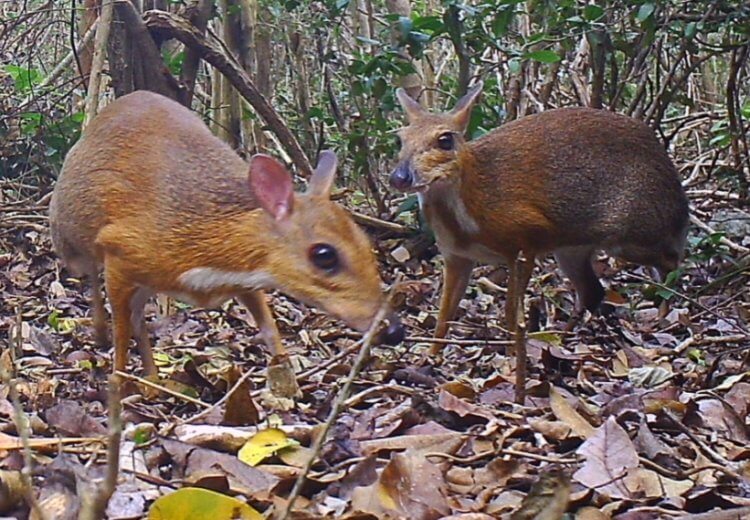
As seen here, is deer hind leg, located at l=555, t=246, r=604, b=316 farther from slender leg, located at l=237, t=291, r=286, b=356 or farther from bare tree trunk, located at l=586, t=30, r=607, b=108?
slender leg, located at l=237, t=291, r=286, b=356

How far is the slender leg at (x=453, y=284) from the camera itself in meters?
6.61

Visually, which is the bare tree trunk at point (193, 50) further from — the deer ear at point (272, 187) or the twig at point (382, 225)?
the deer ear at point (272, 187)

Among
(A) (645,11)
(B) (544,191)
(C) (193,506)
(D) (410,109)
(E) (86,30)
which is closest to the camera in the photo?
(C) (193,506)

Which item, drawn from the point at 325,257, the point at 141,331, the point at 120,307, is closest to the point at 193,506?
the point at 325,257

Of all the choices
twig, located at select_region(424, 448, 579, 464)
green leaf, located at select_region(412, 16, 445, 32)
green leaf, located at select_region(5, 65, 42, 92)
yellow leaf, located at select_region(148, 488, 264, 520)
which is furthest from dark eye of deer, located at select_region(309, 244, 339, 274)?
green leaf, located at select_region(5, 65, 42, 92)

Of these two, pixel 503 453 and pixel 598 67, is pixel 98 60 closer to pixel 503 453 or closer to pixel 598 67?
pixel 598 67

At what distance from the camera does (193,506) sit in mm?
2320

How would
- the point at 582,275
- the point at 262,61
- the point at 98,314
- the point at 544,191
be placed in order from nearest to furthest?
1. the point at 98,314
2. the point at 544,191
3. the point at 582,275
4. the point at 262,61

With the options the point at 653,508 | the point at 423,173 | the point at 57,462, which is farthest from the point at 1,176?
the point at 653,508

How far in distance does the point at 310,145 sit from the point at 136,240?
5.90 meters

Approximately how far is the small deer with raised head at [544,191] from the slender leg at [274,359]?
1.52 m

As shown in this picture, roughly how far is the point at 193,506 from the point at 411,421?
135cm

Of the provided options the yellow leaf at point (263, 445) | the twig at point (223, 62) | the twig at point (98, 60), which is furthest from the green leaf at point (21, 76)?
the yellow leaf at point (263, 445)

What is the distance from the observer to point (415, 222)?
8.77 metres
